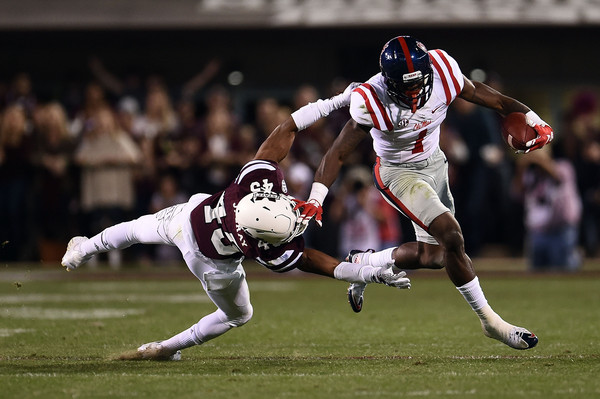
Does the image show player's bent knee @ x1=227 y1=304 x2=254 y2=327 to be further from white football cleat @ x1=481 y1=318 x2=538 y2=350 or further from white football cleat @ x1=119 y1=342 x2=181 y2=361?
white football cleat @ x1=481 y1=318 x2=538 y2=350

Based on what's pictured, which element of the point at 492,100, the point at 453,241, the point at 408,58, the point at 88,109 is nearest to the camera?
the point at 408,58

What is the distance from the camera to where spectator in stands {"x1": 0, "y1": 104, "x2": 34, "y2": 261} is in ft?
41.9

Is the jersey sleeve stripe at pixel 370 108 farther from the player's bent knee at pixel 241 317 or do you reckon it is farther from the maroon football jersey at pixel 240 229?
the player's bent knee at pixel 241 317

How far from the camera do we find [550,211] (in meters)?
12.0

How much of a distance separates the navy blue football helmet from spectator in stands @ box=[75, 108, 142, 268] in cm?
645

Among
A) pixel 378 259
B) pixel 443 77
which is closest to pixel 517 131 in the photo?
pixel 443 77

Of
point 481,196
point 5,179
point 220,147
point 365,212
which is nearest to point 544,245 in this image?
point 481,196

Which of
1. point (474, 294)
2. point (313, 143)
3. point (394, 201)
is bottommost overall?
point (474, 294)

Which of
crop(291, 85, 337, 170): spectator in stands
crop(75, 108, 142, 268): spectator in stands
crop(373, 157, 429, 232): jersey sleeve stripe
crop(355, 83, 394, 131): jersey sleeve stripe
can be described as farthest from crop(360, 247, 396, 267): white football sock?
crop(75, 108, 142, 268): spectator in stands

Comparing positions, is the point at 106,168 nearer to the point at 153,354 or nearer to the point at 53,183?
the point at 53,183

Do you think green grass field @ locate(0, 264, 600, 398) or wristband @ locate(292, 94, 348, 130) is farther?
wristband @ locate(292, 94, 348, 130)

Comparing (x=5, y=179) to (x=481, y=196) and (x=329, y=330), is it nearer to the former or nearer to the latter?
(x=481, y=196)

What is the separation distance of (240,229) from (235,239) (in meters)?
0.09

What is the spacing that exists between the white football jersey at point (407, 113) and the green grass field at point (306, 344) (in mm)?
1297
